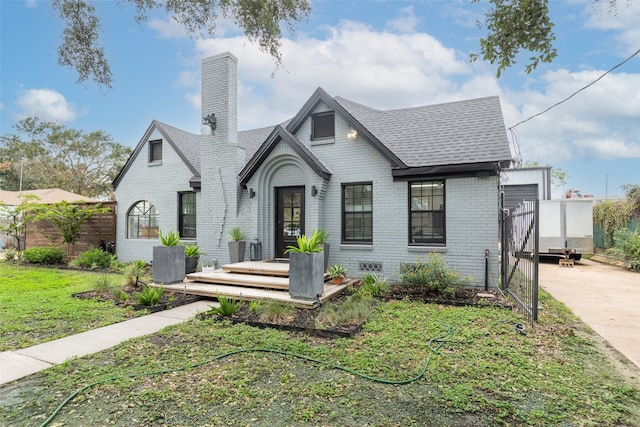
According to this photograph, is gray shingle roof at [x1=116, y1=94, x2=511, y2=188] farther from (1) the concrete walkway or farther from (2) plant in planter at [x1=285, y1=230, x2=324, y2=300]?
(1) the concrete walkway

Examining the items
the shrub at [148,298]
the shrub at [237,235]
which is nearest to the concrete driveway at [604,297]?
the shrub at [148,298]

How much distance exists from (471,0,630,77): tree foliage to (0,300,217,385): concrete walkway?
625 cm

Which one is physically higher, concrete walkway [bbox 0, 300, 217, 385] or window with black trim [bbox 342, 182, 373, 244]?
window with black trim [bbox 342, 182, 373, 244]

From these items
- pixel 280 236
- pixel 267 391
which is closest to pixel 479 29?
pixel 267 391

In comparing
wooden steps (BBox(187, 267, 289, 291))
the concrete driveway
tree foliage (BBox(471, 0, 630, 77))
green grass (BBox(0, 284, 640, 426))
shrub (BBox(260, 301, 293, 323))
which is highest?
tree foliage (BBox(471, 0, 630, 77))

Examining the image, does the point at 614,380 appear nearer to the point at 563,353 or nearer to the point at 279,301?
the point at 563,353

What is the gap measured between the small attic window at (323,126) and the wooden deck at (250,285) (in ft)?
12.9

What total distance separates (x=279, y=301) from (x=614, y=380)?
491 centimetres

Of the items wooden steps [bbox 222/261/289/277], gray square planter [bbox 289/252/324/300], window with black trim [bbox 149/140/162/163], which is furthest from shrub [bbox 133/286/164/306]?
window with black trim [bbox 149/140/162/163]

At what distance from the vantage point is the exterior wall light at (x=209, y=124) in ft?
→ 34.1

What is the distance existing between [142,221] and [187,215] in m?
2.27

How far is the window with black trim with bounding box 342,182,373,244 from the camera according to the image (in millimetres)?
9219

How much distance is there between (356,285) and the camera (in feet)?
27.9

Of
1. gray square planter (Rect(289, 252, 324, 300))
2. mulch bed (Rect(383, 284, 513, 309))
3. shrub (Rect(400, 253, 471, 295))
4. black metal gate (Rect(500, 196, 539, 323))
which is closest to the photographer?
black metal gate (Rect(500, 196, 539, 323))
